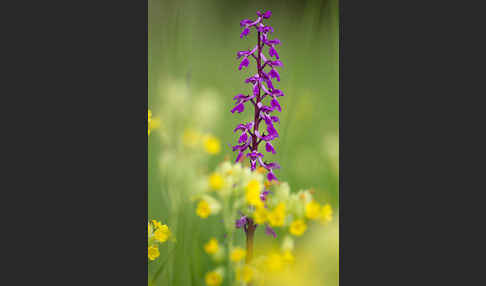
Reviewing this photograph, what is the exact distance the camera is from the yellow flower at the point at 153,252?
3559 millimetres

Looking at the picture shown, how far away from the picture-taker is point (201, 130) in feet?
11.1

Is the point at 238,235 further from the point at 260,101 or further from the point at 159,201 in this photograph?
the point at 260,101

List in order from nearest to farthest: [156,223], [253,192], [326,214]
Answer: [253,192] < [326,214] < [156,223]

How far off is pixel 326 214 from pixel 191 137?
1000 mm

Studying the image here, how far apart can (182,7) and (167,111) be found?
668mm

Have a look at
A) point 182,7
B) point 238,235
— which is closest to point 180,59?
point 182,7

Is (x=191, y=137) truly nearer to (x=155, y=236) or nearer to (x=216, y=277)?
(x=155, y=236)

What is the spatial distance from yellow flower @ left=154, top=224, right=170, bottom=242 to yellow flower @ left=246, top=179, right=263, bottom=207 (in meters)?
0.60

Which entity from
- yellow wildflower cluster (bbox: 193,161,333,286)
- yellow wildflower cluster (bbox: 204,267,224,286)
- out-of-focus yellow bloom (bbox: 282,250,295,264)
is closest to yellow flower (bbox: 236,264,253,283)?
yellow wildflower cluster (bbox: 193,161,333,286)

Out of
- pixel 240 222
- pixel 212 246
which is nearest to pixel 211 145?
pixel 240 222

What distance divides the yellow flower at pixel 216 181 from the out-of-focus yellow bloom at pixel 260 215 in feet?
0.91

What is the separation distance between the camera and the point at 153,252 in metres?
3.57

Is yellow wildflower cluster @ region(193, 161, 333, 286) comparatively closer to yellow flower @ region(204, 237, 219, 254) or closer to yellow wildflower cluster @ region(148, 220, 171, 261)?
yellow flower @ region(204, 237, 219, 254)

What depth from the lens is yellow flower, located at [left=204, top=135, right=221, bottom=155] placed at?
3.36 metres
